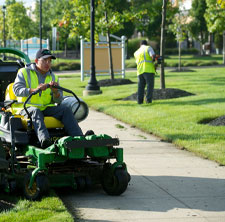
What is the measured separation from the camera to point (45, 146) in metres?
7.75

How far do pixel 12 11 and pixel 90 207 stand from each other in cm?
6105

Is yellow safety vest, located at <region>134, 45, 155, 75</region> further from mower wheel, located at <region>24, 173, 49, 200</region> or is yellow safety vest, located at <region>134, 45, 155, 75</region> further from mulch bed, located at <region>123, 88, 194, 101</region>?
mower wheel, located at <region>24, 173, 49, 200</region>

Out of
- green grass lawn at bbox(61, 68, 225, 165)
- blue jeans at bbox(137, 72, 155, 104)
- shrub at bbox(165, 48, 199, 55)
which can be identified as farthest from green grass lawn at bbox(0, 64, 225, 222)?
shrub at bbox(165, 48, 199, 55)

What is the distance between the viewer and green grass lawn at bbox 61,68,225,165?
36.2ft

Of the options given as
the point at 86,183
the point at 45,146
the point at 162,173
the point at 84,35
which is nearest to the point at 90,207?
the point at 86,183

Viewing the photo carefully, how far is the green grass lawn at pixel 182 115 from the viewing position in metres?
11.0

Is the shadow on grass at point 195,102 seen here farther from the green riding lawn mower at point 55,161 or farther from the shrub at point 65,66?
the shrub at point 65,66

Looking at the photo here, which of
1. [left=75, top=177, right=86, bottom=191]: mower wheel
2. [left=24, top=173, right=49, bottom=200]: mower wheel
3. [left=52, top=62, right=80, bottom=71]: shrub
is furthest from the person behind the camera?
[left=52, top=62, right=80, bottom=71]: shrub

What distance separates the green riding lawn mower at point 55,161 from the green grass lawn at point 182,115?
8.15 ft

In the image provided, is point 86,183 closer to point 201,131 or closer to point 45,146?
point 45,146

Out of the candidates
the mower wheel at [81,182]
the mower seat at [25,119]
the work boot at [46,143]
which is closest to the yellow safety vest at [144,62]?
the mower seat at [25,119]

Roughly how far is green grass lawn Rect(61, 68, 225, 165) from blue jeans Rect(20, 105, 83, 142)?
2.60 metres

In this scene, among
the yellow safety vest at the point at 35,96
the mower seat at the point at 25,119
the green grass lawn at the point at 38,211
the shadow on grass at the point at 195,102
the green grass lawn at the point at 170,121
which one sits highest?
the yellow safety vest at the point at 35,96

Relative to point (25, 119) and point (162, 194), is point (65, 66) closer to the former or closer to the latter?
point (25, 119)
